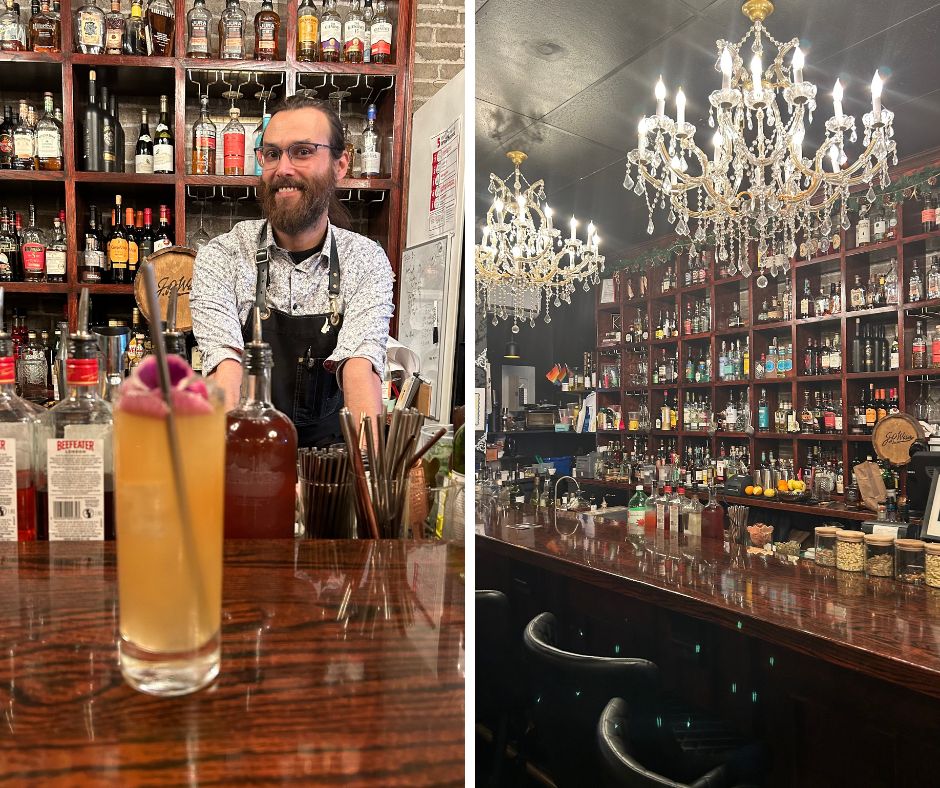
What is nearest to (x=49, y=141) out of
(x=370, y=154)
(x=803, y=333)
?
(x=370, y=154)

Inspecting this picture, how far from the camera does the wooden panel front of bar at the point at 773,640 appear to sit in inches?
47.7

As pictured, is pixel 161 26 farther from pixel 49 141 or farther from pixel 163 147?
pixel 49 141

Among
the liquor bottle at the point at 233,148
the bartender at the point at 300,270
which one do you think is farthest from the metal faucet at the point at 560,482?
the liquor bottle at the point at 233,148

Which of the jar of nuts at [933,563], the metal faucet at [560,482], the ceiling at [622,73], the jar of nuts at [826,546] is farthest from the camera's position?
Answer: the jar of nuts at [826,546]

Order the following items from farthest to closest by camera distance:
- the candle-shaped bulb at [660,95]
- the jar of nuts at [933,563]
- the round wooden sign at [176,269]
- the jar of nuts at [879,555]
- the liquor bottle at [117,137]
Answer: the liquor bottle at [117,137]
the round wooden sign at [176,269]
the candle-shaped bulb at [660,95]
the jar of nuts at [879,555]
the jar of nuts at [933,563]

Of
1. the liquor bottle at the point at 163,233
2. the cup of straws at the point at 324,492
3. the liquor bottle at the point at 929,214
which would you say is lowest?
the cup of straws at the point at 324,492

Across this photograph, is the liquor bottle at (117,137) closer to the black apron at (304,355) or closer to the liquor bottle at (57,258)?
the liquor bottle at (57,258)

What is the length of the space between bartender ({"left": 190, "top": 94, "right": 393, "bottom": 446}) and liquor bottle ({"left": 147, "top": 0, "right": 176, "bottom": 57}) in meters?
0.78

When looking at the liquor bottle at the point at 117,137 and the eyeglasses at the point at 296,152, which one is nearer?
the eyeglasses at the point at 296,152

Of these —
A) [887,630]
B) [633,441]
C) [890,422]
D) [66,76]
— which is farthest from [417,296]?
[890,422]

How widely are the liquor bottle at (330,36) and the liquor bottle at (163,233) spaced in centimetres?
74

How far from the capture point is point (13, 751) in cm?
28

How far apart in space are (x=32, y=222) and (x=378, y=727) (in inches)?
110

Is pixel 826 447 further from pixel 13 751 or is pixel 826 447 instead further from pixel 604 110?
pixel 13 751
